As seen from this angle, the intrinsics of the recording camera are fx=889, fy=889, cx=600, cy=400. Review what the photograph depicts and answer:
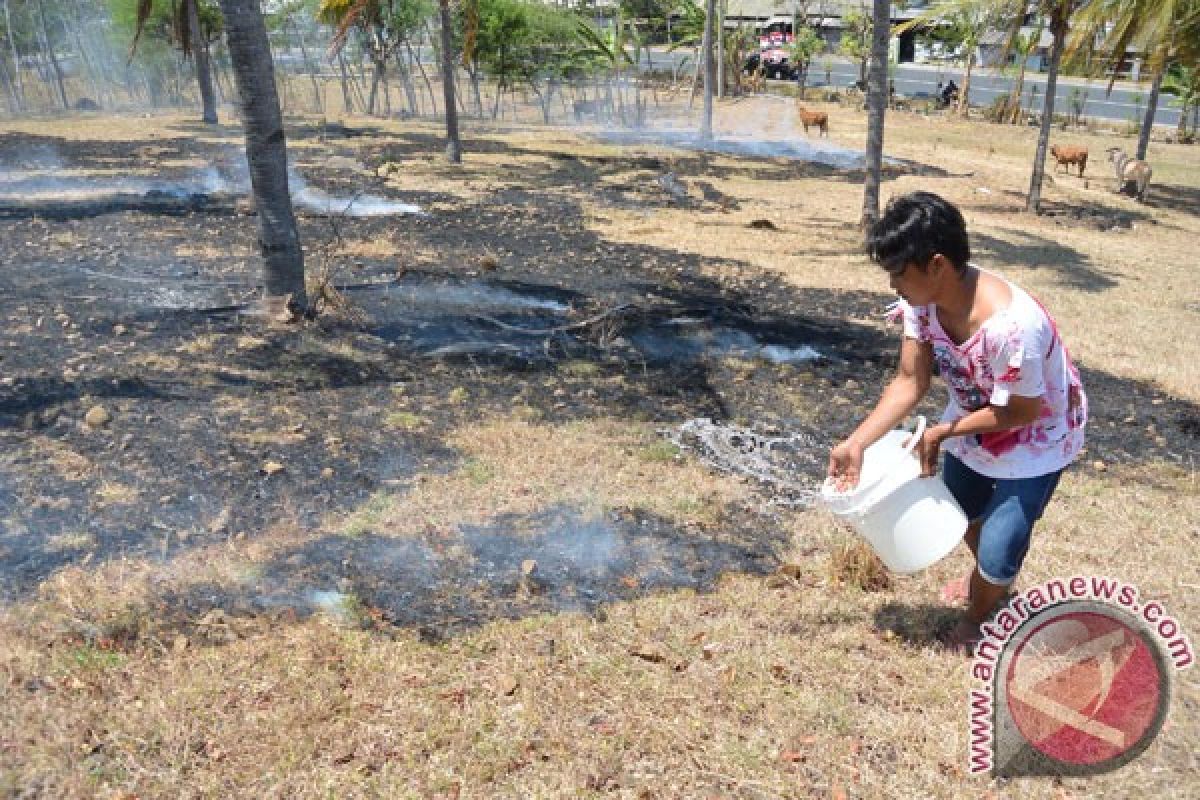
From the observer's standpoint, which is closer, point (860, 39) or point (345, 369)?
point (345, 369)

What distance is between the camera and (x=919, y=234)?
2455mm

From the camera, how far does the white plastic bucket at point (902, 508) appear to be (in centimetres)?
278

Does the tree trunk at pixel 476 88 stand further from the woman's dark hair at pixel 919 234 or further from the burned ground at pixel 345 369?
the woman's dark hair at pixel 919 234

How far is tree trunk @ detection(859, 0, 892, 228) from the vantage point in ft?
32.6

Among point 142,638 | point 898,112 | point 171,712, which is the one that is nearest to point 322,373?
point 142,638

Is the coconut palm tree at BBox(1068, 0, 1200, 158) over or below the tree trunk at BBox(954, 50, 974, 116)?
over

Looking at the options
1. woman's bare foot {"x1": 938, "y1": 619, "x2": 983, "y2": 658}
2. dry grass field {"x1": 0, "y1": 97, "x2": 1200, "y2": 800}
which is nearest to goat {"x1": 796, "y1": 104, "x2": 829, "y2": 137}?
dry grass field {"x1": 0, "y1": 97, "x2": 1200, "y2": 800}

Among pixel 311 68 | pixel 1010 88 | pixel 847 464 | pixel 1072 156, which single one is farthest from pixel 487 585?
pixel 1010 88

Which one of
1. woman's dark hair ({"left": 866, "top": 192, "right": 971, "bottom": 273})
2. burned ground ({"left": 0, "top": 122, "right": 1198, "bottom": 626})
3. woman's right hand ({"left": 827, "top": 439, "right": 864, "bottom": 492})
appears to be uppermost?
woman's dark hair ({"left": 866, "top": 192, "right": 971, "bottom": 273})

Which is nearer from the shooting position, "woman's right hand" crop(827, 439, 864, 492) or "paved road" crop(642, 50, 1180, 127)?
"woman's right hand" crop(827, 439, 864, 492)

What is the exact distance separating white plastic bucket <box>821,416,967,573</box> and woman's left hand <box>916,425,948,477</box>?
0.02 m

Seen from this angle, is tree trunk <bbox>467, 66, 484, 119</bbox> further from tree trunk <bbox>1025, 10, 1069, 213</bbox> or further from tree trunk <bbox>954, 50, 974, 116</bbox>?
tree trunk <bbox>954, 50, 974, 116</bbox>

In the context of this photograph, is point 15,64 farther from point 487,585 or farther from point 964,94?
point 964,94

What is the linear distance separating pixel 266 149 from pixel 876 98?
718cm
